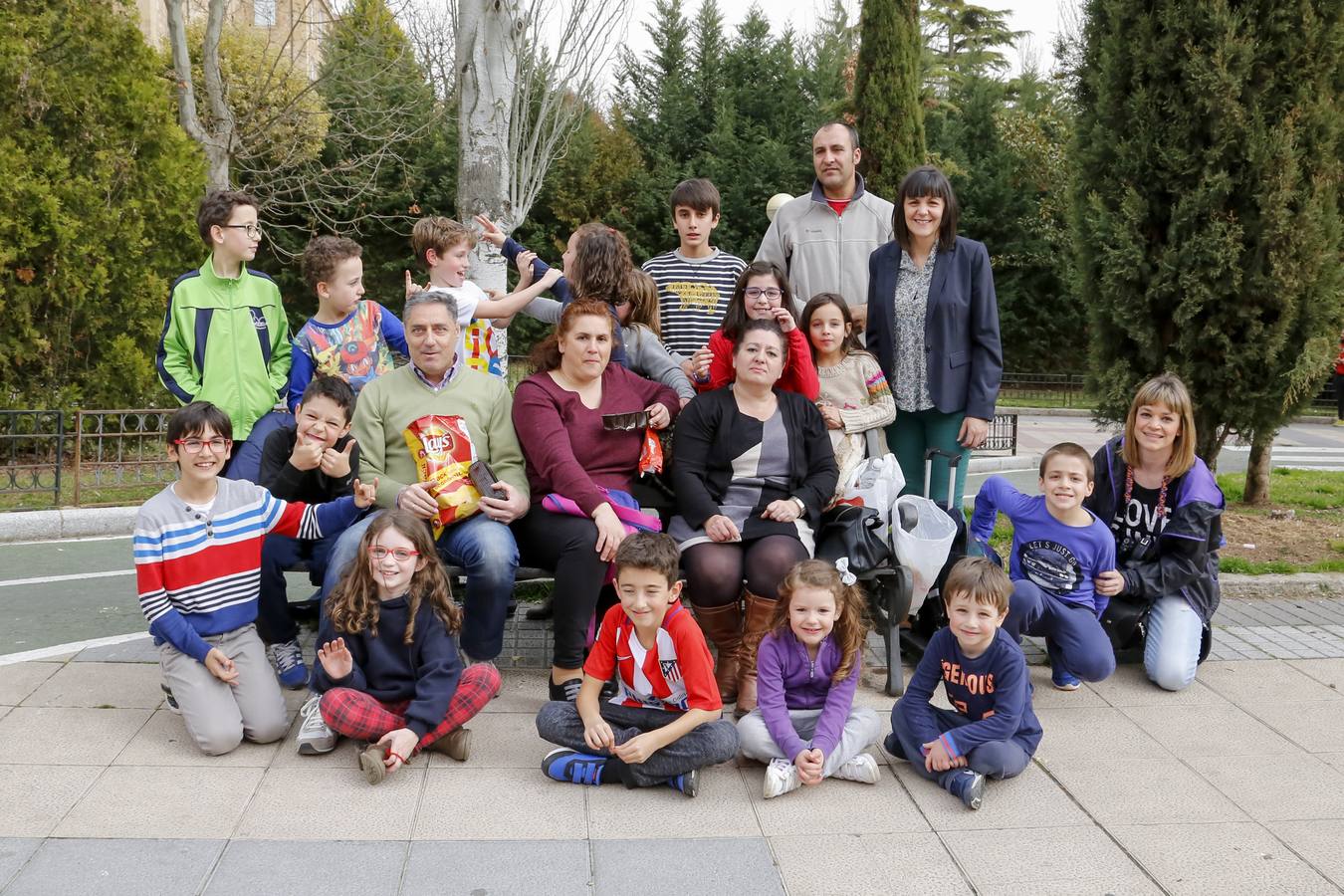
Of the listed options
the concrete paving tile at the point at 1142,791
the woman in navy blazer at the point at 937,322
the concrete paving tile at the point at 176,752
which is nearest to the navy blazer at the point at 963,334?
the woman in navy blazer at the point at 937,322

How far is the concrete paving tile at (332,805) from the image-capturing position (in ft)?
10.4

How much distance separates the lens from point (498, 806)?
338 centimetres

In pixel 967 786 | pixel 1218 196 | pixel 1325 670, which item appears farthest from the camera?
pixel 1218 196

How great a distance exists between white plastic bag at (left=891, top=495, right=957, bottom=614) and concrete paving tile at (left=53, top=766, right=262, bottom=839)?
8.30 ft

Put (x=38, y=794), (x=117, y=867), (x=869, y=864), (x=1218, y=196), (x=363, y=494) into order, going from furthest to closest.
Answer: (x=1218, y=196) < (x=363, y=494) < (x=38, y=794) < (x=869, y=864) < (x=117, y=867)

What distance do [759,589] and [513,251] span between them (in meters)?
2.29

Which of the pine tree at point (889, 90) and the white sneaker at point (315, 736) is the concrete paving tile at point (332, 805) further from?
the pine tree at point (889, 90)

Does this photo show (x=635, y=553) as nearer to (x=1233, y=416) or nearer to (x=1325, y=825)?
(x=1325, y=825)

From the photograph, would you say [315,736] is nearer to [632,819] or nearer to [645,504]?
[632,819]

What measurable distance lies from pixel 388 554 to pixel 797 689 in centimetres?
147

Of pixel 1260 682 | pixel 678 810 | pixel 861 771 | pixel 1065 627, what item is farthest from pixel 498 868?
pixel 1260 682

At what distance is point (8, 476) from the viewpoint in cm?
862

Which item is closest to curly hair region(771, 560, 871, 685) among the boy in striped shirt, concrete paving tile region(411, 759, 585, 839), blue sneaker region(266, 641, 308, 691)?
concrete paving tile region(411, 759, 585, 839)

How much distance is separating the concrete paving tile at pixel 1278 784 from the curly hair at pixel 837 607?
50.7 inches
